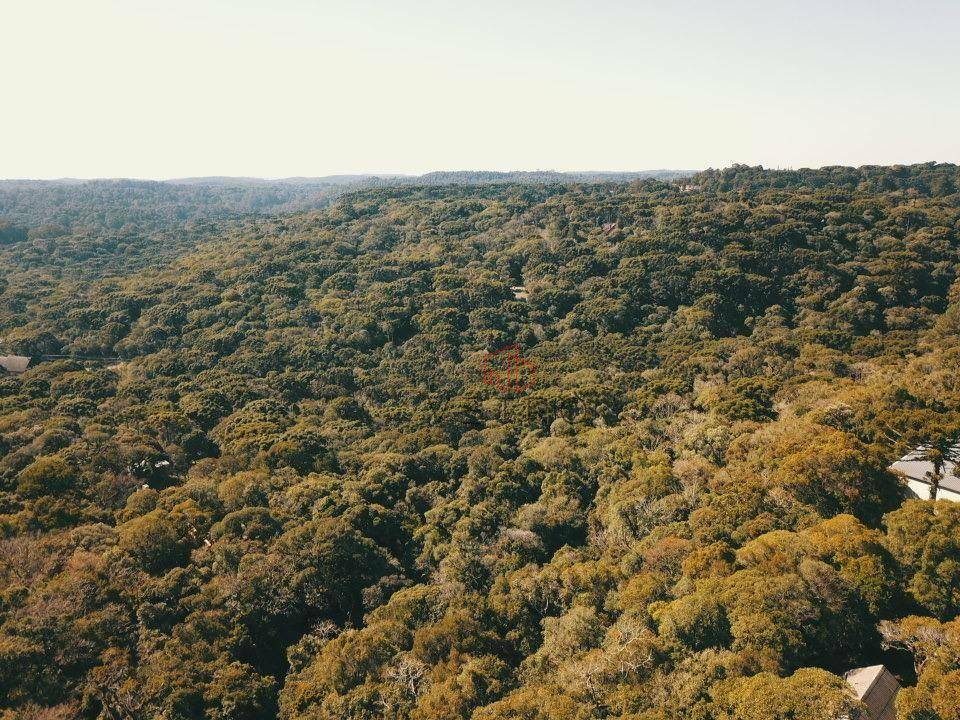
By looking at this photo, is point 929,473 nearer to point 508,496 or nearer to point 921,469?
point 921,469

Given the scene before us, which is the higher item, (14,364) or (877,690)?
(877,690)

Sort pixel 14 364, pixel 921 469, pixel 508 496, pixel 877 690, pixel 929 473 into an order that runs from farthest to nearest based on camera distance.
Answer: pixel 14 364, pixel 508 496, pixel 921 469, pixel 929 473, pixel 877 690

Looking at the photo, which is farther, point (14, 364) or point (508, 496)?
point (14, 364)

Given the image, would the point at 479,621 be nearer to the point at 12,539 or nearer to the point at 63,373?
the point at 12,539

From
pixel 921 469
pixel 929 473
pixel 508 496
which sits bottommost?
pixel 508 496
